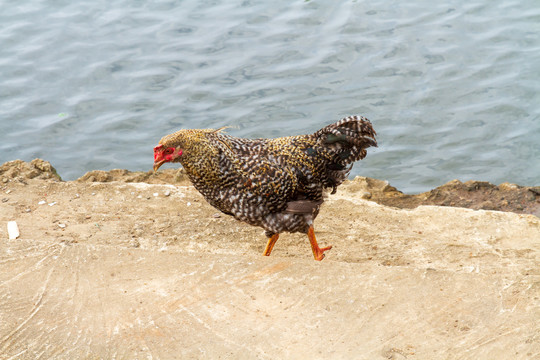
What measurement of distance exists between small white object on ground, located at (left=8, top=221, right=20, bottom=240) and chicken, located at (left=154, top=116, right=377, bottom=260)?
1784mm

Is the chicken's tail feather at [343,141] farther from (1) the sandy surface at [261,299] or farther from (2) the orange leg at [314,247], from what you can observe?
(1) the sandy surface at [261,299]

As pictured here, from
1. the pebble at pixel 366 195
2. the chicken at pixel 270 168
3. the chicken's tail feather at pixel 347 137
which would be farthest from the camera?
the pebble at pixel 366 195

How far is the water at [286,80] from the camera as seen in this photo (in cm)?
1094

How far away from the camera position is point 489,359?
4219mm

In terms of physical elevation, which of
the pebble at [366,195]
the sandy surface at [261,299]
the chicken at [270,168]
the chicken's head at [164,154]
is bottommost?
the pebble at [366,195]

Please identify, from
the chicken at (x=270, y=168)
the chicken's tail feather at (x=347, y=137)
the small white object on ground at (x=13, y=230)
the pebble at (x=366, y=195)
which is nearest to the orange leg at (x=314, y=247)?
the chicken at (x=270, y=168)

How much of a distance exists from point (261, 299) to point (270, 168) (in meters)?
1.58

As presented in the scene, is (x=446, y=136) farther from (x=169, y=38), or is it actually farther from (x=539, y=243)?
(x=169, y=38)

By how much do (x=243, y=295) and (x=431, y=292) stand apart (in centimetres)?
150

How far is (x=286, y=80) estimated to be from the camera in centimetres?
1239

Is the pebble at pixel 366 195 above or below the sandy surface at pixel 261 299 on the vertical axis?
below

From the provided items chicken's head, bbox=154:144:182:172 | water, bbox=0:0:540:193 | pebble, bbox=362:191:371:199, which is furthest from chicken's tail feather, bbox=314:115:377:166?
water, bbox=0:0:540:193

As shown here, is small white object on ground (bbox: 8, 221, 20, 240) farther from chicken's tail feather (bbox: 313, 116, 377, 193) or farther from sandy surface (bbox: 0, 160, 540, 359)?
chicken's tail feather (bbox: 313, 116, 377, 193)

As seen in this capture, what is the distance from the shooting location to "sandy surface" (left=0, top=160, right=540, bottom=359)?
4383mm
